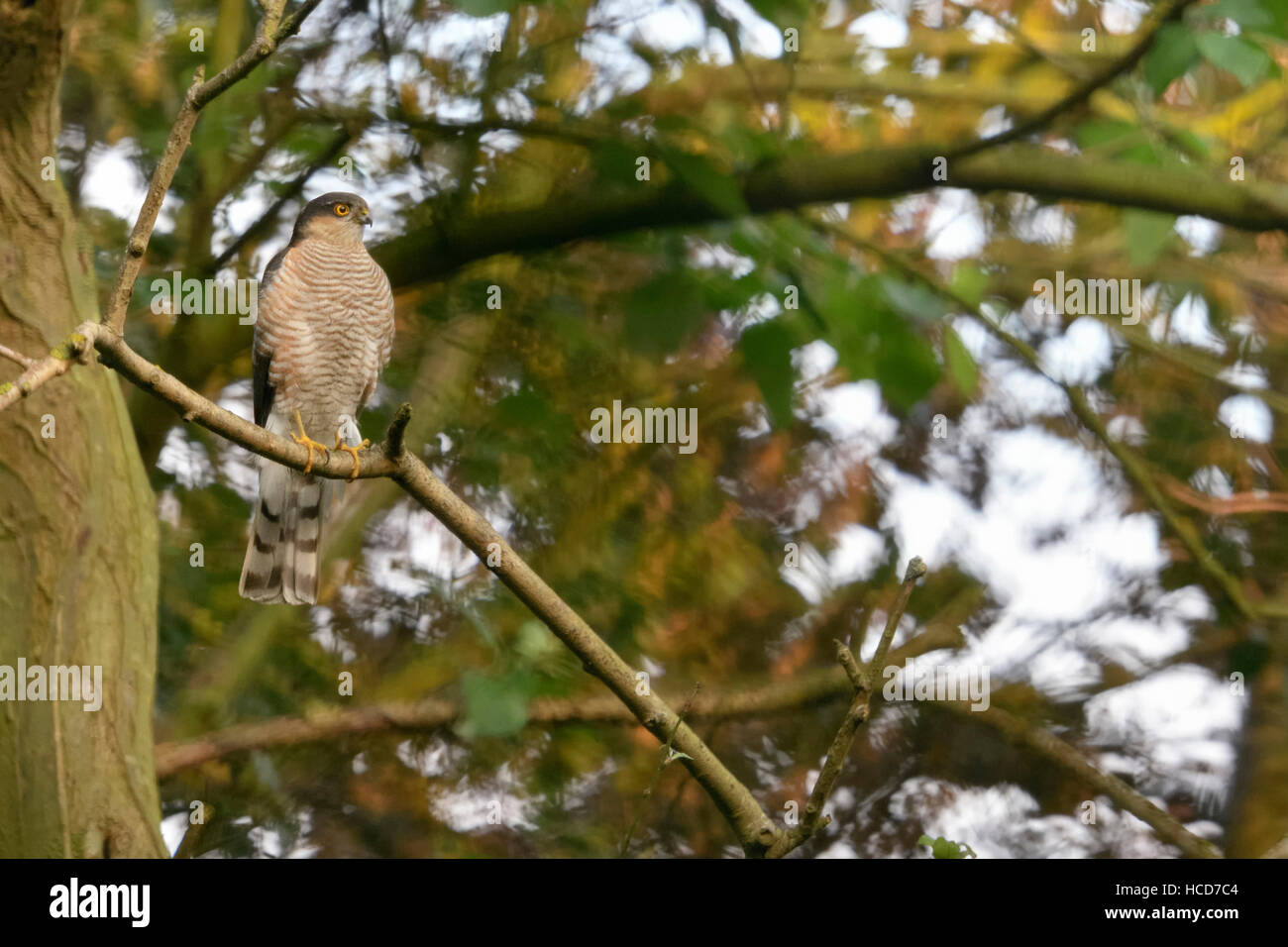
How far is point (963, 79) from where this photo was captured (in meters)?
4.34

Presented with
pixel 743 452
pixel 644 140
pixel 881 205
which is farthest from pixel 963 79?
pixel 644 140

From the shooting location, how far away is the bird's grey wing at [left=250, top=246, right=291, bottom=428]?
3.78 m

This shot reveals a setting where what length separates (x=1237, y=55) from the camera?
2.58 metres

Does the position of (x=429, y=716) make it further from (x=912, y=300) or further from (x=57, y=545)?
(x=912, y=300)

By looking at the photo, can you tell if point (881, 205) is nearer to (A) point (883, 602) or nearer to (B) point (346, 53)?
(A) point (883, 602)

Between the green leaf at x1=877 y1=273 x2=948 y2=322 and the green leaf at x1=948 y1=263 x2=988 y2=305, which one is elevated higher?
the green leaf at x1=948 y1=263 x2=988 y2=305

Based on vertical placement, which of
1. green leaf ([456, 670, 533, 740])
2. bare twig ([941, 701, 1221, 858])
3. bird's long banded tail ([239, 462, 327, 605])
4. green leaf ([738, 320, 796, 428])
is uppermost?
green leaf ([738, 320, 796, 428])

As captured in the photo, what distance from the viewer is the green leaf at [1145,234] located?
3127 mm

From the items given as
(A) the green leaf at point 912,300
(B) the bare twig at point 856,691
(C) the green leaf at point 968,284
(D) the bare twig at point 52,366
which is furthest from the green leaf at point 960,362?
(D) the bare twig at point 52,366

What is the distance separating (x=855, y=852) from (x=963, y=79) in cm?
256

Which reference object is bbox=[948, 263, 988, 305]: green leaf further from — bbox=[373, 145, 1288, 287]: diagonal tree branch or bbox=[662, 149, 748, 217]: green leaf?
bbox=[662, 149, 748, 217]: green leaf

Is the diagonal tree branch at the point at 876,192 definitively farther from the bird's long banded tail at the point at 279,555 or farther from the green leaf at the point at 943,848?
the green leaf at the point at 943,848

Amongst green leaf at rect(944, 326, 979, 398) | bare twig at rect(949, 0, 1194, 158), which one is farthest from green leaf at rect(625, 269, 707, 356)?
bare twig at rect(949, 0, 1194, 158)

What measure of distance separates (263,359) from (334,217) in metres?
0.46
